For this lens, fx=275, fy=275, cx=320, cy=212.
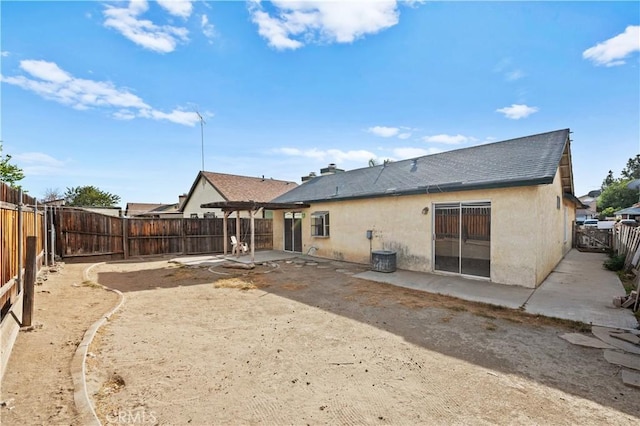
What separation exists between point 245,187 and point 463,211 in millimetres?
17346

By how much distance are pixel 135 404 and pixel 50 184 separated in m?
57.2

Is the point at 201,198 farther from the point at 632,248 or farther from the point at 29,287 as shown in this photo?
the point at 632,248

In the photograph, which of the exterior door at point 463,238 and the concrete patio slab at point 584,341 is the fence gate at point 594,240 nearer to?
the exterior door at point 463,238

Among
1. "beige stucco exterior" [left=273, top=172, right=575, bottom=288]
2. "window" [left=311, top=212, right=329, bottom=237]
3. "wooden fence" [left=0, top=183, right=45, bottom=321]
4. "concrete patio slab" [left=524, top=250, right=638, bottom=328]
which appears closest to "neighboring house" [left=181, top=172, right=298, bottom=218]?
"window" [left=311, top=212, right=329, bottom=237]

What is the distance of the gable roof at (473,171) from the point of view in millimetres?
7457

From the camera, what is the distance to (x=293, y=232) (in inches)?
592

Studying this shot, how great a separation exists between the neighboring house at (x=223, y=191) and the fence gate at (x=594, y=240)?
19428mm

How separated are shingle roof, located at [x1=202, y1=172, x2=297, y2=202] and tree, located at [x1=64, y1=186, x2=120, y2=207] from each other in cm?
2644

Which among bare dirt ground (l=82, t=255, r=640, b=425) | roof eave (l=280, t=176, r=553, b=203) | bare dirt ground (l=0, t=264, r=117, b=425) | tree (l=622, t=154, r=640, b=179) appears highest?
tree (l=622, t=154, r=640, b=179)

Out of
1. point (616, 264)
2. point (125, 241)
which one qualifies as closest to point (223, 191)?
point (125, 241)

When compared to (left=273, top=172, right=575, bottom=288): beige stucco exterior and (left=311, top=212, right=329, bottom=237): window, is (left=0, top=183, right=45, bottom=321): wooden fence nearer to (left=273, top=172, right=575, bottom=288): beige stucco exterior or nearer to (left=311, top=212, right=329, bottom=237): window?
(left=273, top=172, right=575, bottom=288): beige stucco exterior

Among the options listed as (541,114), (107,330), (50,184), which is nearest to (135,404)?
(107,330)

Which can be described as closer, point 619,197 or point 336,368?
point 336,368

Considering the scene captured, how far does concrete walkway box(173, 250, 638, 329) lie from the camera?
17.6 feet
